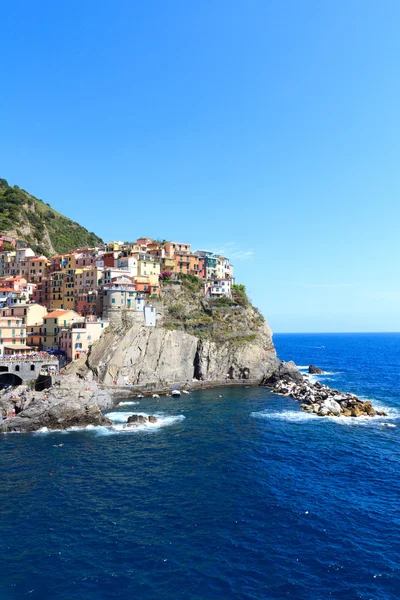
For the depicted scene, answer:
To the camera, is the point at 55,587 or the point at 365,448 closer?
the point at 55,587

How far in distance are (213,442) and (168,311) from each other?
5119 centimetres

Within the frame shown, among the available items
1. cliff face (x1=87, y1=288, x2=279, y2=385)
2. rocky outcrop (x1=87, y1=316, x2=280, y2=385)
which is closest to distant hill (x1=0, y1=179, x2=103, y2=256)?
cliff face (x1=87, y1=288, x2=279, y2=385)

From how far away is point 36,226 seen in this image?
15612cm

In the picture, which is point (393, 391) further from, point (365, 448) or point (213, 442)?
point (213, 442)

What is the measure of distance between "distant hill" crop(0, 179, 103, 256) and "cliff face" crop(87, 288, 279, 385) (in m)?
69.3

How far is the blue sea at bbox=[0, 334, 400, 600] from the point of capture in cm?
2533

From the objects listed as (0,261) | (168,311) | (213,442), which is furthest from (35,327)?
(213,442)

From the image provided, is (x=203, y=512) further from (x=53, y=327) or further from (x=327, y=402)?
(x=53, y=327)

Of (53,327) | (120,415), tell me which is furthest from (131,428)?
(53,327)

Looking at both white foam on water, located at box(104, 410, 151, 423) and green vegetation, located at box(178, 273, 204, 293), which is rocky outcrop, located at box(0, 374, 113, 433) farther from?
green vegetation, located at box(178, 273, 204, 293)

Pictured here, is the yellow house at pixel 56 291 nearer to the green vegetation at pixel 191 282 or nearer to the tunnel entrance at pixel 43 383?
the green vegetation at pixel 191 282

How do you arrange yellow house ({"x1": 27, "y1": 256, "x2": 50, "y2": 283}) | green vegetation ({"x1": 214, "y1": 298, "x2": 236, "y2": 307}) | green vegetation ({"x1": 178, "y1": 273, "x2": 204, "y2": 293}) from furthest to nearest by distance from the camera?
yellow house ({"x1": 27, "y1": 256, "x2": 50, "y2": 283}), green vegetation ({"x1": 178, "y1": 273, "x2": 204, "y2": 293}), green vegetation ({"x1": 214, "y1": 298, "x2": 236, "y2": 307})

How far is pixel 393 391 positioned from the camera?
8831cm

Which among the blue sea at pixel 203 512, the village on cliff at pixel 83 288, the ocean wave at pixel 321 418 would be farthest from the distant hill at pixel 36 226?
the blue sea at pixel 203 512
